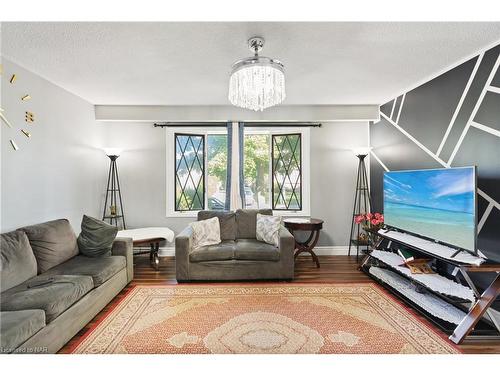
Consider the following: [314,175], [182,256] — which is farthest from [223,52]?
[314,175]

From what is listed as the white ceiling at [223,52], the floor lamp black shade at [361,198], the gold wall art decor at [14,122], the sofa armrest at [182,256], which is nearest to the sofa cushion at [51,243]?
the gold wall art decor at [14,122]

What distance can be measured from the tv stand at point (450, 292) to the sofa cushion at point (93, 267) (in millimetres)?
3061

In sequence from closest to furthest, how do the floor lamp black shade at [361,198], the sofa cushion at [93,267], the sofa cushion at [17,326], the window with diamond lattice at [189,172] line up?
the sofa cushion at [17,326] → the sofa cushion at [93,267] → the floor lamp black shade at [361,198] → the window with diamond lattice at [189,172]

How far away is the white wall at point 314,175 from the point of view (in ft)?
14.6

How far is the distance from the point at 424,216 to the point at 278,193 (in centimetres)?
236

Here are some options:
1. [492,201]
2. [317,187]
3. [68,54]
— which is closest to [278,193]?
[317,187]

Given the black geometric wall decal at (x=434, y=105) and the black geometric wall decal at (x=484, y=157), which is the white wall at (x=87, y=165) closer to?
the black geometric wall decal at (x=434, y=105)

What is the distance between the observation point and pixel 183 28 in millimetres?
2043

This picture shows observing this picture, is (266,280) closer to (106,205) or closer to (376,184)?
(376,184)

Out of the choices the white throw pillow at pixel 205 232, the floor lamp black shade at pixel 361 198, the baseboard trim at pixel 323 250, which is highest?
the floor lamp black shade at pixel 361 198

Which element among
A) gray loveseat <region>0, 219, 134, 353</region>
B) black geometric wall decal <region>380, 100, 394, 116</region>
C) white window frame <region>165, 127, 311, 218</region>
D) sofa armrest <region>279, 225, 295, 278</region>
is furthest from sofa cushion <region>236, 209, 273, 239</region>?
black geometric wall decal <region>380, 100, 394, 116</region>

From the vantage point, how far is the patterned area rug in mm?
2020

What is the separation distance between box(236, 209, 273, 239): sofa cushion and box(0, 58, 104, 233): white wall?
231 cm

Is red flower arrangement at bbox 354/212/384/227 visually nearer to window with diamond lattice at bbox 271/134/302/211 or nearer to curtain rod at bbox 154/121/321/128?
window with diamond lattice at bbox 271/134/302/211
